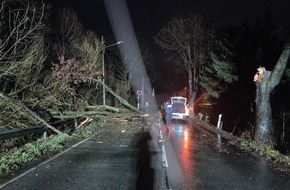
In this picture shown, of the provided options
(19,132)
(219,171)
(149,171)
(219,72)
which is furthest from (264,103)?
(219,72)

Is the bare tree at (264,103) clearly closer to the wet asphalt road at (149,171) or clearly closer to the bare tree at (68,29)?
the wet asphalt road at (149,171)

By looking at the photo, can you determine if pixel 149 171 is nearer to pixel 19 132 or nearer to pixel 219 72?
pixel 19 132

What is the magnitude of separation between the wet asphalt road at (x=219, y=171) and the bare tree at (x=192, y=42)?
36200 millimetres

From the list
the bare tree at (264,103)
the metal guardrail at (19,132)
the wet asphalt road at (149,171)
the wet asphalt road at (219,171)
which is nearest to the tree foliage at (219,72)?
the bare tree at (264,103)

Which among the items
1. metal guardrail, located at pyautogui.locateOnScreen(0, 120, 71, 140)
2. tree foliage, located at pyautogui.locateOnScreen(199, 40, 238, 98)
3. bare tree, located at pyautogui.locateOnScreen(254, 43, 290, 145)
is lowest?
metal guardrail, located at pyautogui.locateOnScreen(0, 120, 71, 140)

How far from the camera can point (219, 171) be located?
11492 mm

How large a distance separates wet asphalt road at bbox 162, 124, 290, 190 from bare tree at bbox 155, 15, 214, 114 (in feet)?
119

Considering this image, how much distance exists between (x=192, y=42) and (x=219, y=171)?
4226cm

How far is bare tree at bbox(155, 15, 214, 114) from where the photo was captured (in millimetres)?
51219

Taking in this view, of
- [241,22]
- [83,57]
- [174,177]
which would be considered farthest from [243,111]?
[174,177]

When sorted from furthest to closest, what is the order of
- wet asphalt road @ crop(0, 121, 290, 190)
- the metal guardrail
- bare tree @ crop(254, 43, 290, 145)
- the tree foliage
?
the tree foliage < bare tree @ crop(254, 43, 290, 145) < the metal guardrail < wet asphalt road @ crop(0, 121, 290, 190)

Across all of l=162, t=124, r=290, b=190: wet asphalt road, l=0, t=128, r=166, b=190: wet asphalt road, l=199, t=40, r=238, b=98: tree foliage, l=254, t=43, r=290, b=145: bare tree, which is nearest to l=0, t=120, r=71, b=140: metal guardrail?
l=0, t=128, r=166, b=190: wet asphalt road

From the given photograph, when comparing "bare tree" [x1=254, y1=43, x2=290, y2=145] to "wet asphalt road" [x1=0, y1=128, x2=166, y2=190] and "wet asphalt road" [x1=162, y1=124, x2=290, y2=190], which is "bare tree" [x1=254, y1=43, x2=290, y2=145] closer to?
"wet asphalt road" [x1=162, y1=124, x2=290, y2=190]

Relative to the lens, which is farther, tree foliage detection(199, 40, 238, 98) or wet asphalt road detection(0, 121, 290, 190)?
tree foliage detection(199, 40, 238, 98)
